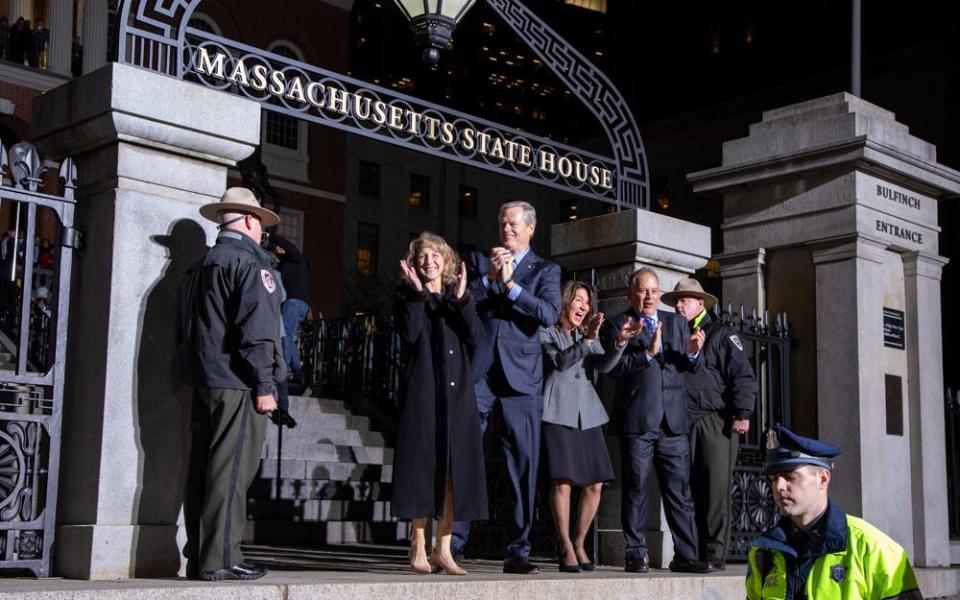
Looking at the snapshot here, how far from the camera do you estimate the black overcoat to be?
25.6 ft

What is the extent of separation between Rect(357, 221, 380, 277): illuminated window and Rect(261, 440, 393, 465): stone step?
43.7m

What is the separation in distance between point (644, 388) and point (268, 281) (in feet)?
11.3

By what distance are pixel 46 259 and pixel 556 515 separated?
9515mm

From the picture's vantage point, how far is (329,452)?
48.6 ft

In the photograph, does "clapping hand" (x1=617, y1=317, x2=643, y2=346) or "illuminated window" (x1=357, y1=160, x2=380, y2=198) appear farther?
"illuminated window" (x1=357, y1=160, x2=380, y2=198)

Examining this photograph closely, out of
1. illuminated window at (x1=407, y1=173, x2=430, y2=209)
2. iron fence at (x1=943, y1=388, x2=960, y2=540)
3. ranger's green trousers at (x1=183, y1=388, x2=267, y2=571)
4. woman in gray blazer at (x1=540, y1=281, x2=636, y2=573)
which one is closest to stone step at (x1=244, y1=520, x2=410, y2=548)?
woman in gray blazer at (x1=540, y1=281, x2=636, y2=573)

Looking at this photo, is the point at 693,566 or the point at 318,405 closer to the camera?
the point at 693,566

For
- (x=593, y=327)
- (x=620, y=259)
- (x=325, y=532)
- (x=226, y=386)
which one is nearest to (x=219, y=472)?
(x=226, y=386)

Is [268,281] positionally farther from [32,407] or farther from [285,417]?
[285,417]

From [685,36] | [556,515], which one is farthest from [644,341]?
[685,36]

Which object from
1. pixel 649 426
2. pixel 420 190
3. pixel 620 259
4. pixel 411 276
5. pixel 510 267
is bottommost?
pixel 649 426

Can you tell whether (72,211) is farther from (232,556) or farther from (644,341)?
(644,341)

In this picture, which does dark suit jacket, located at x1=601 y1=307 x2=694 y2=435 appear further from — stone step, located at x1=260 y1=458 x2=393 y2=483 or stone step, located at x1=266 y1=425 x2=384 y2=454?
stone step, located at x1=266 y1=425 x2=384 y2=454

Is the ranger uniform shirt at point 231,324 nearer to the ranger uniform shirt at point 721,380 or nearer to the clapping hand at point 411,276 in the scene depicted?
the clapping hand at point 411,276
